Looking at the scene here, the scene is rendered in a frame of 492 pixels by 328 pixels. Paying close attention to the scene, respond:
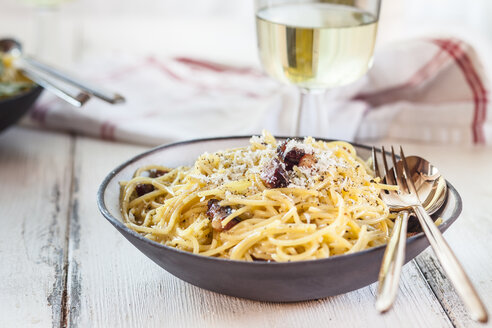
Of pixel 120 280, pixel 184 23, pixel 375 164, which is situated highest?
pixel 375 164

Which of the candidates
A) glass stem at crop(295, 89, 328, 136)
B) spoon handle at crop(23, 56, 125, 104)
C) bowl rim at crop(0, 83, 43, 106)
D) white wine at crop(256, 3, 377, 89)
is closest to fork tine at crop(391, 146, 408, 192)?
white wine at crop(256, 3, 377, 89)

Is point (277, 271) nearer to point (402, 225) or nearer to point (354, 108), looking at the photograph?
point (402, 225)

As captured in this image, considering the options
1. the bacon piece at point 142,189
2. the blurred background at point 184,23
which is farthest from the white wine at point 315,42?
the blurred background at point 184,23

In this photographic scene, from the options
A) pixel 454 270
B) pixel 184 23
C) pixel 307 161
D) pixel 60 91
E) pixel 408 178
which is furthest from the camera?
pixel 184 23

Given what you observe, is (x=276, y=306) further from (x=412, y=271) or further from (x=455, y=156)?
(x=455, y=156)

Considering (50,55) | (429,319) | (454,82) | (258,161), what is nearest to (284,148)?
(258,161)

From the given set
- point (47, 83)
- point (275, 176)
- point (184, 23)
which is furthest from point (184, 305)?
point (184, 23)

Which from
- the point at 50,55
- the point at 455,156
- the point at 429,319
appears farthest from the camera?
the point at 50,55
